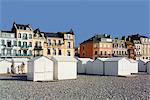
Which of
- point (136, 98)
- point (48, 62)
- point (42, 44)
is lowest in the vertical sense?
point (136, 98)

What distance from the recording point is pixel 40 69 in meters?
24.5

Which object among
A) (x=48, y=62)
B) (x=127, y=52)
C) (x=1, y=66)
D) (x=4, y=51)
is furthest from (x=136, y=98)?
(x=127, y=52)

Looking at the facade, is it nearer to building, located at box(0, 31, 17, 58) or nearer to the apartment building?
the apartment building

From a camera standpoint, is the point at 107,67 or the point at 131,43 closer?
the point at 107,67

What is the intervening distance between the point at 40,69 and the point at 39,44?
103 ft

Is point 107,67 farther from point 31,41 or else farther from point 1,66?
point 31,41

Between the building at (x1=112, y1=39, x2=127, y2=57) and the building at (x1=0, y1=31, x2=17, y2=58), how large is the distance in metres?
28.3

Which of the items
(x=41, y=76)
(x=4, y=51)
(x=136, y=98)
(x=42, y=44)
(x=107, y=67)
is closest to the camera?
(x=136, y=98)

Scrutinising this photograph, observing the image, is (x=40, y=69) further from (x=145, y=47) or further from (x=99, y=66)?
(x=145, y=47)

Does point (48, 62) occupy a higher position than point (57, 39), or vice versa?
point (57, 39)

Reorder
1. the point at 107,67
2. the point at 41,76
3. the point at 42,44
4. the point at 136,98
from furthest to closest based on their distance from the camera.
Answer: the point at 42,44, the point at 107,67, the point at 41,76, the point at 136,98

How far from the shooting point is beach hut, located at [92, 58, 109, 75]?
34.3m

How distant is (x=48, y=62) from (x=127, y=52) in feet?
166

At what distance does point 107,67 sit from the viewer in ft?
111
